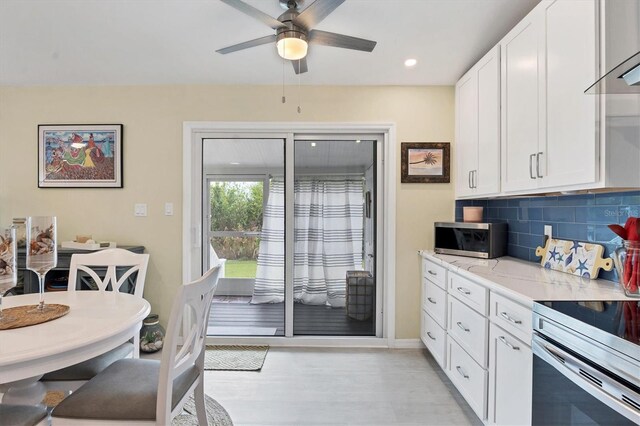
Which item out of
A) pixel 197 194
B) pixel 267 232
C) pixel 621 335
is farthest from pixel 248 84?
pixel 621 335

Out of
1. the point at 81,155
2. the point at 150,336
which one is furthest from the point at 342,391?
the point at 81,155

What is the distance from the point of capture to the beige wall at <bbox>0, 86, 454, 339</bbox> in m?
2.95

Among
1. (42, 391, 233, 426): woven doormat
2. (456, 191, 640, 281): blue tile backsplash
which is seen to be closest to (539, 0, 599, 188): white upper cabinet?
(456, 191, 640, 281): blue tile backsplash

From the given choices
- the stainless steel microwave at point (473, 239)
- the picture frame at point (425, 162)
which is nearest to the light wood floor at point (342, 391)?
the stainless steel microwave at point (473, 239)

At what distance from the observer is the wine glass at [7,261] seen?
1322 mm

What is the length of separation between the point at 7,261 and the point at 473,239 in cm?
280

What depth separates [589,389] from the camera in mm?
996

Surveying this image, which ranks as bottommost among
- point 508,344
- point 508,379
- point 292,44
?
point 508,379

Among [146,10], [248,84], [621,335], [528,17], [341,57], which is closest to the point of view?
[621,335]

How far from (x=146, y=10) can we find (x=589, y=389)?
2.88 metres

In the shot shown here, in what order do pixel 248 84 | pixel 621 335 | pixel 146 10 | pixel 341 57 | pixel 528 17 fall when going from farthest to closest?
pixel 248 84, pixel 341 57, pixel 146 10, pixel 528 17, pixel 621 335

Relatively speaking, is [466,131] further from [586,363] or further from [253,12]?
[586,363]

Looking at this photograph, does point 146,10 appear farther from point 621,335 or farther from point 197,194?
point 621,335

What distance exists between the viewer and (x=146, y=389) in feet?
4.28
